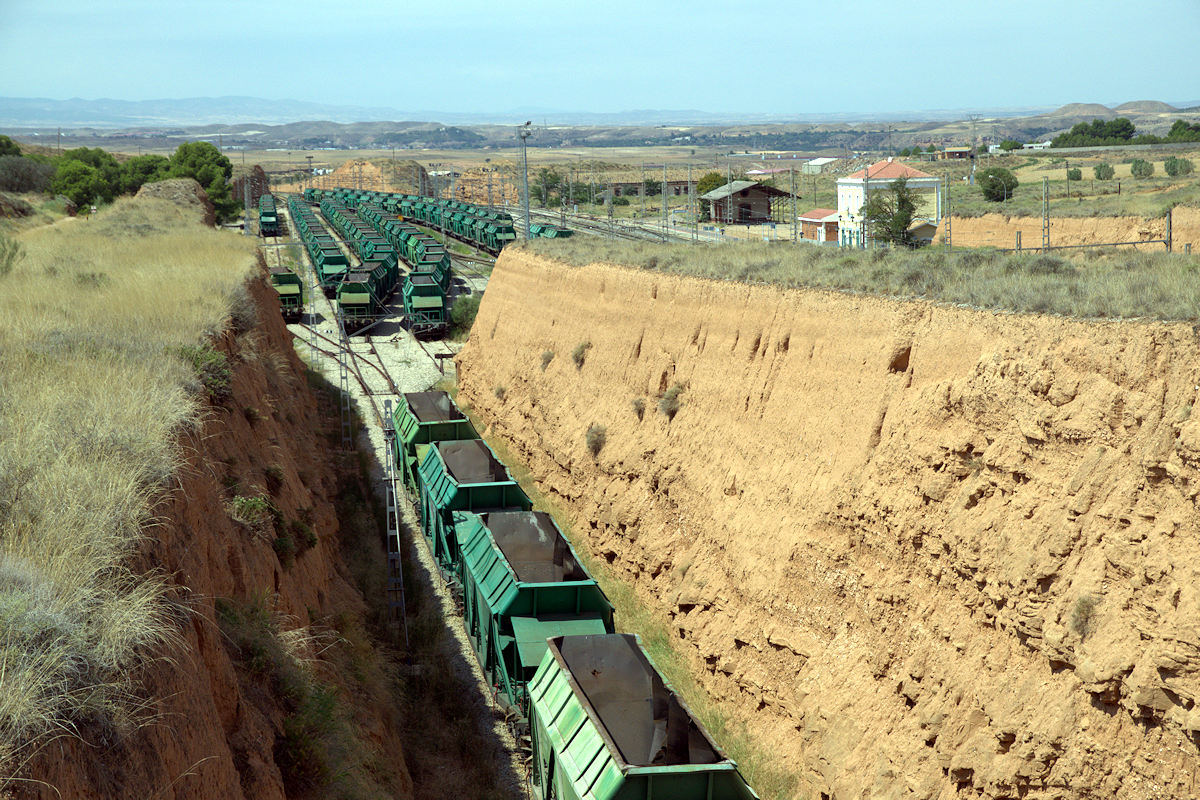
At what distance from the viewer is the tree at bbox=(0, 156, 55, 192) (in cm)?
6991

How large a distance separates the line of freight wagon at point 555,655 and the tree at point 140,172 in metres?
71.1

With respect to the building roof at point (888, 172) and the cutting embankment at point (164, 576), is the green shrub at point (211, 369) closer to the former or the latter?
the cutting embankment at point (164, 576)

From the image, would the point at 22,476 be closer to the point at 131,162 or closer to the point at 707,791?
the point at 707,791

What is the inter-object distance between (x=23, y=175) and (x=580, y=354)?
60.3 metres

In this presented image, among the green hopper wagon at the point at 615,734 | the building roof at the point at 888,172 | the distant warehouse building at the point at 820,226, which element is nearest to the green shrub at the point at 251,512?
the green hopper wagon at the point at 615,734

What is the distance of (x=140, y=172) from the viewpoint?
8694cm

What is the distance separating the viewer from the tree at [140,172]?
84438mm

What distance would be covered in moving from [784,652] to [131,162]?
286ft

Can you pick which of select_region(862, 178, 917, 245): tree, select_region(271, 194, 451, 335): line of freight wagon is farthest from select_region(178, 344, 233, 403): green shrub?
select_region(271, 194, 451, 335): line of freight wagon

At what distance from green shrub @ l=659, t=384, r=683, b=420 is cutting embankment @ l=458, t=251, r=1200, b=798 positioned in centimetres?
6

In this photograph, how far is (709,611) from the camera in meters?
20.2

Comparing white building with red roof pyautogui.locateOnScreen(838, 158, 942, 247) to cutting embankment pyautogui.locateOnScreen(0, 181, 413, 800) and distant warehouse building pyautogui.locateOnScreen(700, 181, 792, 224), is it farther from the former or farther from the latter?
cutting embankment pyautogui.locateOnScreen(0, 181, 413, 800)

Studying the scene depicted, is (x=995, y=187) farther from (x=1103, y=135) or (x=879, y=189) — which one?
(x=1103, y=135)

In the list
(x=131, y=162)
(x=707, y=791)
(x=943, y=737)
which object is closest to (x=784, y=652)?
(x=943, y=737)
